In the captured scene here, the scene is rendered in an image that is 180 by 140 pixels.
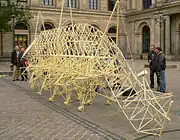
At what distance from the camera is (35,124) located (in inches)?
265

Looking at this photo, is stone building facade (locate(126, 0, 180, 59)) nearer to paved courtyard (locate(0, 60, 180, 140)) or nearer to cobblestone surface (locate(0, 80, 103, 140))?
paved courtyard (locate(0, 60, 180, 140))

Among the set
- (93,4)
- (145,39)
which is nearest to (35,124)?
(145,39)

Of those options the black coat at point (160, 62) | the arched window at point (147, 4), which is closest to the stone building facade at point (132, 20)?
the arched window at point (147, 4)

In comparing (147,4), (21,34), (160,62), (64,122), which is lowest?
(64,122)

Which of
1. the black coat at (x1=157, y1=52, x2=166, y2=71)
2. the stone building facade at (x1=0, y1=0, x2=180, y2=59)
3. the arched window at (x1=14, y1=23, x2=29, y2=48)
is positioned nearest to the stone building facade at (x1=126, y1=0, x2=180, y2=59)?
the stone building facade at (x1=0, y1=0, x2=180, y2=59)

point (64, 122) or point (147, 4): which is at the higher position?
point (147, 4)

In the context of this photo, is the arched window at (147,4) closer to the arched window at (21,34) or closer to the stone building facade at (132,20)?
the stone building facade at (132,20)

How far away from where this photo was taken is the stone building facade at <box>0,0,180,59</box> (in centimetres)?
3691

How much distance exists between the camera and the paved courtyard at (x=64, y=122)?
582 centimetres

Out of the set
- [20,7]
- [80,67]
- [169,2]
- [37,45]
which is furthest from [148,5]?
[80,67]

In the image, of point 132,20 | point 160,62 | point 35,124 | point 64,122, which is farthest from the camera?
point 132,20

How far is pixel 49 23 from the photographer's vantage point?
127 ft

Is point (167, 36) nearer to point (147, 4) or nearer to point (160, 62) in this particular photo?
point (147, 4)

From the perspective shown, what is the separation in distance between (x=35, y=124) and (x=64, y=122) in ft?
2.22
